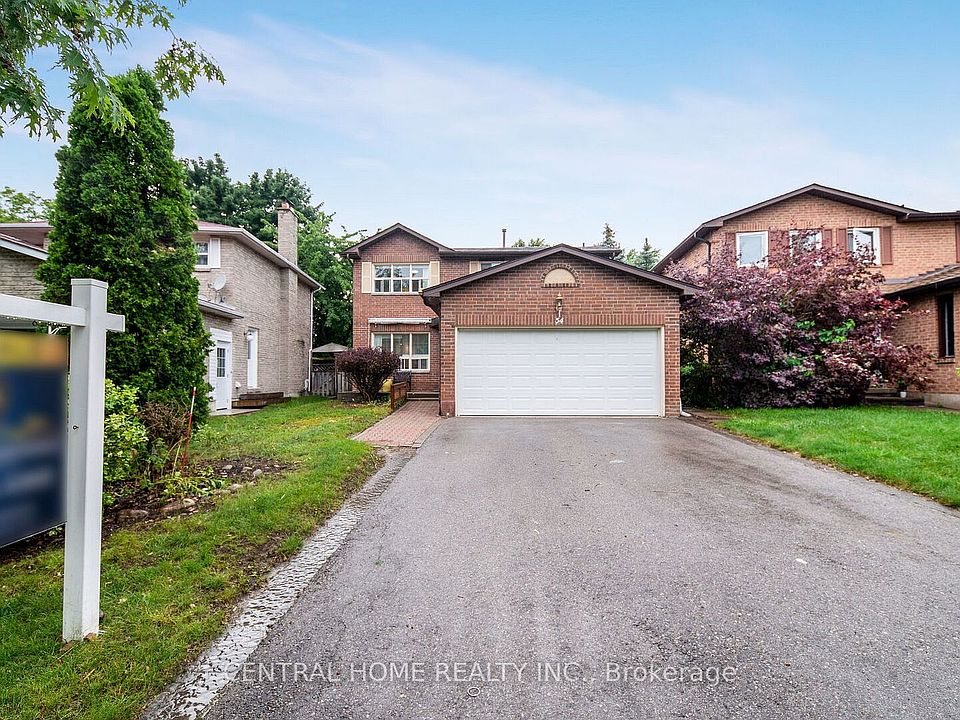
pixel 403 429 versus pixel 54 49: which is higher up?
pixel 54 49

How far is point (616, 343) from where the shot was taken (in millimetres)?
13023

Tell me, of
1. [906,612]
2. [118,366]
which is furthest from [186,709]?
[118,366]

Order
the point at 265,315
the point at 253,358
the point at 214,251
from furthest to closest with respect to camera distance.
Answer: the point at 265,315, the point at 253,358, the point at 214,251

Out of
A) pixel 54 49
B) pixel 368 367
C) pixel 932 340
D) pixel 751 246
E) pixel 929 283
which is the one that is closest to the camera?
pixel 54 49

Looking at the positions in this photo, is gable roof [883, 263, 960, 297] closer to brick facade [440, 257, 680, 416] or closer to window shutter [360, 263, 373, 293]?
brick facade [440, 257, 680, 416]

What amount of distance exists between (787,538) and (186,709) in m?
4.26

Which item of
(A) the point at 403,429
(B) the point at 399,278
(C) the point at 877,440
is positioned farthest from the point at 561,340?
(B) the point at 399,278

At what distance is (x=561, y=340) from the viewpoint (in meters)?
13.0

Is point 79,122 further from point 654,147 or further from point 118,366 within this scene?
point 654,147

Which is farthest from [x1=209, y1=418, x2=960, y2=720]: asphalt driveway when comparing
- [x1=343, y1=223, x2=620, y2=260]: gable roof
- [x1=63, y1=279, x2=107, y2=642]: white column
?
[x1=343, y1=223, x2=620, y2=260]: gable roof

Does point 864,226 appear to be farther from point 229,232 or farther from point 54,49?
point 54,49

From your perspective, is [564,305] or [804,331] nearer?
[564,305]

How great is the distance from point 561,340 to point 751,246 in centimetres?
1080

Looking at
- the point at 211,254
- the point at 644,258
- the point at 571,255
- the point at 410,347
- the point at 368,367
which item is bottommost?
the point at 368,367
